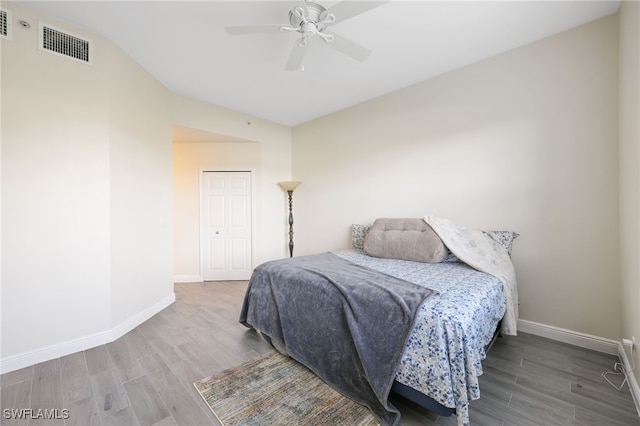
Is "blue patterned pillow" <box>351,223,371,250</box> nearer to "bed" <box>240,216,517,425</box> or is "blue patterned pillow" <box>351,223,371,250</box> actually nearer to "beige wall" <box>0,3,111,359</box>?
"bed" <box>240,216,517,425</box>

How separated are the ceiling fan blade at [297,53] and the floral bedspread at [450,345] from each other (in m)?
1.99

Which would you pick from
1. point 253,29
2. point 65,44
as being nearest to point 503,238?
point 253,29

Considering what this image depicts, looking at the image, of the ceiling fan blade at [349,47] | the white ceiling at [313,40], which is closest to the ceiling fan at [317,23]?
the ceiling fan blade at [349,47]

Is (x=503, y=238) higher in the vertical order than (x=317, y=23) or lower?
lower

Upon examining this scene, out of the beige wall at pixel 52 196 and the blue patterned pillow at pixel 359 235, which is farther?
the blue patterned pillow at pixel 359 235

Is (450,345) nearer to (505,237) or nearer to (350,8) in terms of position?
(505,237)

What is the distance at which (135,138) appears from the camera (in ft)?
8.91

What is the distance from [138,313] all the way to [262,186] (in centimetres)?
251

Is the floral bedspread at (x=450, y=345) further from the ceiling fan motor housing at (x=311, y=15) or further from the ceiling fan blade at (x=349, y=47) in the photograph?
the ceiling fan motor housing at (x=311, y=15)

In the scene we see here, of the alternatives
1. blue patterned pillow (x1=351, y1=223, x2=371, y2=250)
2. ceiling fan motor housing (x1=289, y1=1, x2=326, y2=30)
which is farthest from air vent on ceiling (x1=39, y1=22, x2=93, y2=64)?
blue patterned pillow (x1=351, y1=223, x2=371, y2=250)

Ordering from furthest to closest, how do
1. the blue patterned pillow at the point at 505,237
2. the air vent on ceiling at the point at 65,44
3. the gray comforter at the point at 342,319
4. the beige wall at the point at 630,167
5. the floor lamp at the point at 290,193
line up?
the floor lamp at the point at 290,193 → the blue patterned pillow at the point at 505,237 → the air vent on ceiling at the point at 65,44 → the beige wall at the point at 630,167 → the gray comforter at the point at 342,319

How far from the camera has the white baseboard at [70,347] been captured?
1911 mm

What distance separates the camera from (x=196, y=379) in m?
1.81

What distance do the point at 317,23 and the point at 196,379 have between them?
269 cm
